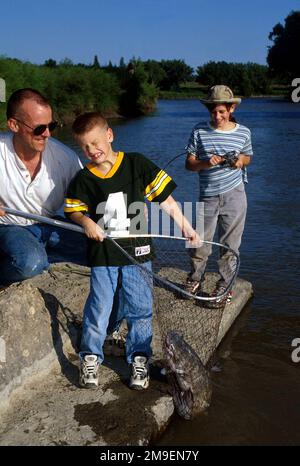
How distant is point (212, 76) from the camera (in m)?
111

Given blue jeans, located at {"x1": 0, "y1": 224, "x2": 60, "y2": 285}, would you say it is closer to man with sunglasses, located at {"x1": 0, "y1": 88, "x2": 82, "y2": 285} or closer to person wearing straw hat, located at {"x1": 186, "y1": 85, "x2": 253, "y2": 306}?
man with sunglasses, located at {"x1": 0, "y1": 88, "x2": 82, "y2": 285}

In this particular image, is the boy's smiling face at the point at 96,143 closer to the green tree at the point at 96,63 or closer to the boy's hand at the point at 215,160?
the boy's hand at the point at 215,160

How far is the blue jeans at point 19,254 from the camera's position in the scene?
12.4ft

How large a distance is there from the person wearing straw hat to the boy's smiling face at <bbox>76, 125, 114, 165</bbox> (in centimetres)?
138

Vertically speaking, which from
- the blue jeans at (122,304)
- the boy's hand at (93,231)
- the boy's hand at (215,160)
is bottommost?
the blue jeans at (122,304)

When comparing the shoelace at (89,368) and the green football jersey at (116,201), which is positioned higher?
the green football jersey at (116,201)

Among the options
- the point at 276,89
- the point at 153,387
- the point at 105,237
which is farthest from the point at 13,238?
the point at 276,89

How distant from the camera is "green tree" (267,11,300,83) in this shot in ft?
242

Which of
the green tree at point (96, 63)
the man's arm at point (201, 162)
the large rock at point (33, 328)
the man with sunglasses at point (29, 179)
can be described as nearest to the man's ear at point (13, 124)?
the man with sunglasses at point (29, 179)

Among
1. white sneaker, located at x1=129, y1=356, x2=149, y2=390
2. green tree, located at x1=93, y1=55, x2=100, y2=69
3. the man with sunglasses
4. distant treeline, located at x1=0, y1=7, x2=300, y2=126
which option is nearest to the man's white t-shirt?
the man with sunglasses

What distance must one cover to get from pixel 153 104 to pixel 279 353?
5147cm

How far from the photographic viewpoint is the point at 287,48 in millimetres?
76000

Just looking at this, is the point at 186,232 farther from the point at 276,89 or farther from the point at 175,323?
the point at 276,89

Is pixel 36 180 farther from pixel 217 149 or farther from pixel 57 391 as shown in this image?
pixel 217 149
